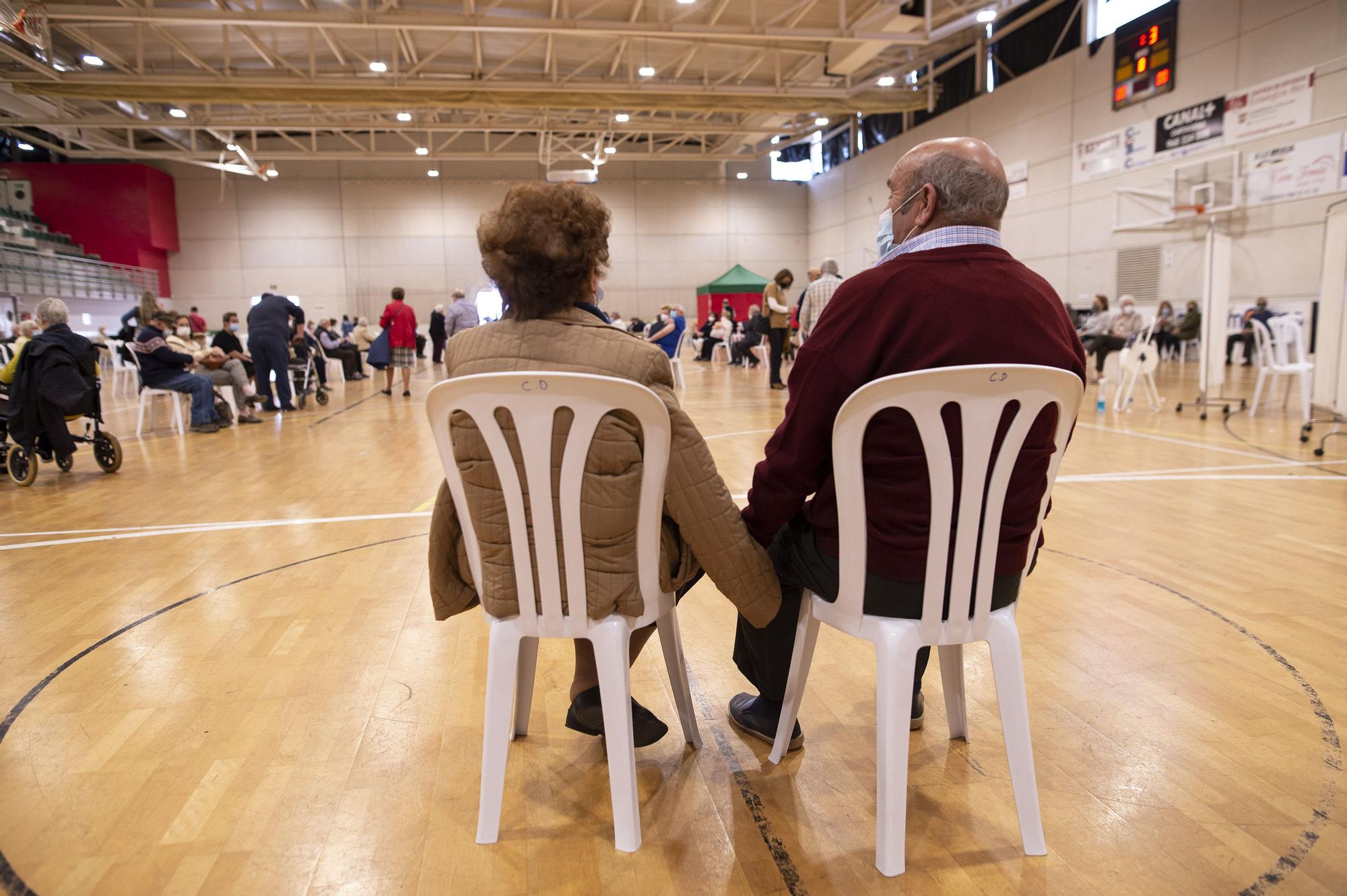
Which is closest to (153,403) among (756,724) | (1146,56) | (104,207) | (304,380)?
(304,380)

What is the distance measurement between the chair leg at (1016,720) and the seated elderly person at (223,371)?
761 centimetres

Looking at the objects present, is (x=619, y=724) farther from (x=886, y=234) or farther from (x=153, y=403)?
(x=153, y=403)

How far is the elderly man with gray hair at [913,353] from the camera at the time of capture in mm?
1319

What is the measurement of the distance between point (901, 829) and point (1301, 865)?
65cm

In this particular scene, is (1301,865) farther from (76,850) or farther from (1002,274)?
(76,850)

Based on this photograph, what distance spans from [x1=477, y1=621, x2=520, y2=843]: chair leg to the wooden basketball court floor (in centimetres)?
8

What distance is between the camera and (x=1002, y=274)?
136cm

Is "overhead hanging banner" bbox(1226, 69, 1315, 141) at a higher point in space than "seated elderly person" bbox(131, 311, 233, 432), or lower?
higher

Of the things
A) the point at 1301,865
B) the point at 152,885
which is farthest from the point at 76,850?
the point at 1301,865

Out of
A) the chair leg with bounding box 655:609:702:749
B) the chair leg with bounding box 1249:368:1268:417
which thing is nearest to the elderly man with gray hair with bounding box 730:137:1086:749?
the chair leg with bounding box 655:609:702:749

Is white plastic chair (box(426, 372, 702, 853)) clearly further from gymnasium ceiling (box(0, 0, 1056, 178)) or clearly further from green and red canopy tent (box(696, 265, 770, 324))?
green and red canopy tent (box(696, 265, 770, 324))

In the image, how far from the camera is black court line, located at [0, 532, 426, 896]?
1360 millimetres

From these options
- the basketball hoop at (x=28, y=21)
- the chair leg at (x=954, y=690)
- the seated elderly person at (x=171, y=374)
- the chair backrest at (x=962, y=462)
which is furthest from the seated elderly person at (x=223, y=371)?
the chair backrest at (x=962, y=462)

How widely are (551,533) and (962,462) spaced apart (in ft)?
2.17
